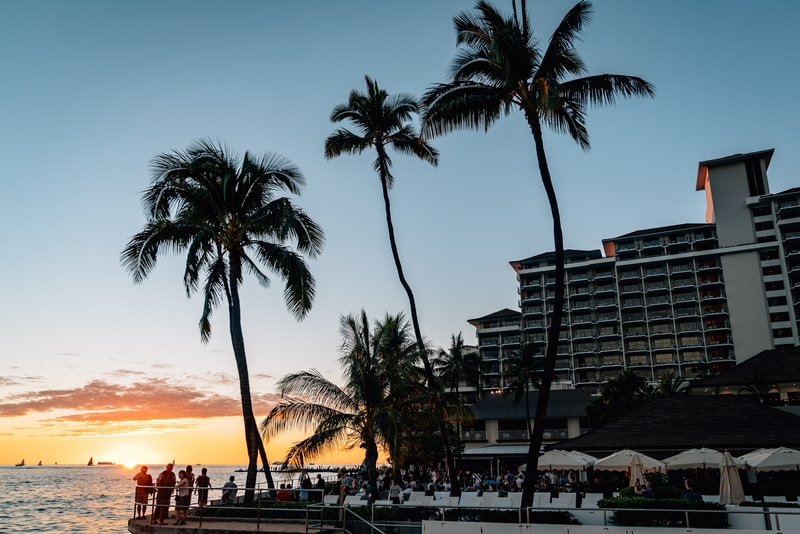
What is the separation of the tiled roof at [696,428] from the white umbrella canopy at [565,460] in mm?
4376

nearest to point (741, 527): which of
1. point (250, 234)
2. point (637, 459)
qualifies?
point (637, 459)

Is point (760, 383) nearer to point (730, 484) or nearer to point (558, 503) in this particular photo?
point (730, 484)

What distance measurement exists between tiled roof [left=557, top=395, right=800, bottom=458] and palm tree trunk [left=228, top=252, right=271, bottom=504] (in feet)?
61.8

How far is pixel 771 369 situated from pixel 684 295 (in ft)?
158

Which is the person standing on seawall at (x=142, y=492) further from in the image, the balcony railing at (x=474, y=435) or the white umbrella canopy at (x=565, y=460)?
the balcony railing at (x=474, y=435)

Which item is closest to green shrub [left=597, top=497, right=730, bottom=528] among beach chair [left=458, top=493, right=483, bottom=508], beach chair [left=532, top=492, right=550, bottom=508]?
beach chair [left=532, top=492, right=550, bottom=508]

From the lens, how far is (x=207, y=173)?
22.1 metres

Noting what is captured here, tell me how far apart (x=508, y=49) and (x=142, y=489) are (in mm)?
16387

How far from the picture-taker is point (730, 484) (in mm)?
19500

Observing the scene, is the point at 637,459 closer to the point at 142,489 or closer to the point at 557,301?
the point at 557,301

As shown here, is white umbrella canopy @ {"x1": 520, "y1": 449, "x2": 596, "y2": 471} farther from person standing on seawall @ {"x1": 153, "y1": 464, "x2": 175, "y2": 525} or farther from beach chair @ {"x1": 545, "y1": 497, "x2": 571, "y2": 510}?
person standing on seawall @ {"x1": 153, "y1": 464, "x2": 175, "y2": 525}

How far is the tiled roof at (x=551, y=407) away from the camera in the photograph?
70062 millimetres

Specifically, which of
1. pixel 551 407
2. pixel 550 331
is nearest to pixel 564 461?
pixel 550 331

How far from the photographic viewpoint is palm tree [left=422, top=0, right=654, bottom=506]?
61.8 ft
